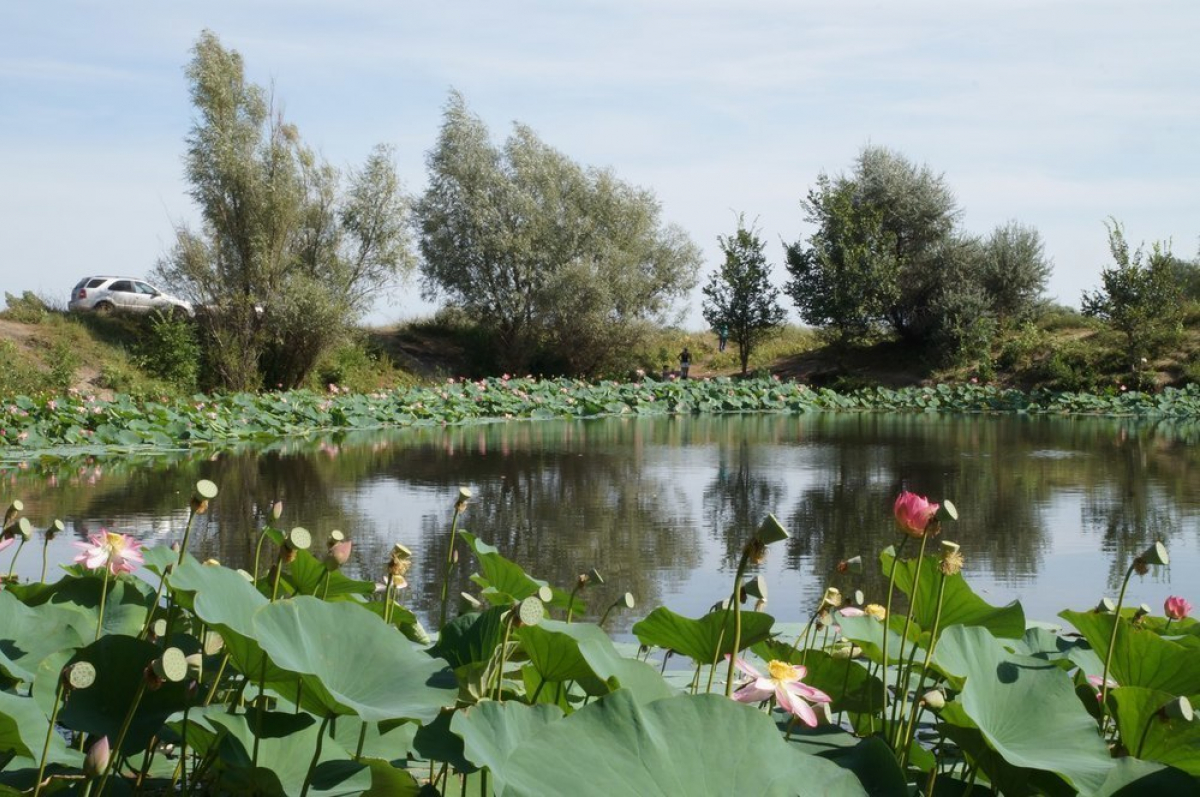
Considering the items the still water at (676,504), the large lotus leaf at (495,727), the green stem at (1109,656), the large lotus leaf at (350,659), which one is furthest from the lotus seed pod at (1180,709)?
the still water at (676,504)

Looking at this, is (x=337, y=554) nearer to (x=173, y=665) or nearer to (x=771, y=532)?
(x=173, y=665)

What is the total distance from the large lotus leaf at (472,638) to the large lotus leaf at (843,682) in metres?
0.51

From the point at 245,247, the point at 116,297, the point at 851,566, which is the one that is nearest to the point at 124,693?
the point at 851,566

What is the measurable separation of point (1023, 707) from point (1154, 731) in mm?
155

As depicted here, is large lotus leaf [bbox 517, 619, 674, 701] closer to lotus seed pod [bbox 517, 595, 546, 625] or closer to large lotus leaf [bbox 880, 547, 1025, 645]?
lotus seed pod [bbox 517, 595, 546, 625]

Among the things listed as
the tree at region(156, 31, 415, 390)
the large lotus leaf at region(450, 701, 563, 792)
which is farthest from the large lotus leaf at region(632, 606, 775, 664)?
the tree at region(156, 31, 415, 390)

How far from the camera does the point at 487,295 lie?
26422mm

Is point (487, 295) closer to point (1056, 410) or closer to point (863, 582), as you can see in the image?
point (1056, 410)

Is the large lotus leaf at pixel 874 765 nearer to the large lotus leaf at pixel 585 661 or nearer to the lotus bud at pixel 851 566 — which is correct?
the large lotus leaf at pixel 585 661

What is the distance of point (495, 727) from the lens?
3.93 feet

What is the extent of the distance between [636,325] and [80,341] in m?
11.5

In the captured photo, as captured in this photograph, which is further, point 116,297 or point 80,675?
point 116,297

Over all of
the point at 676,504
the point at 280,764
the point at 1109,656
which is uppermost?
the point at 1109,656

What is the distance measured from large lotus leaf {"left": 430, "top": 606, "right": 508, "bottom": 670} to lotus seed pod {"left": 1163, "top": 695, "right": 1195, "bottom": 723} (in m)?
0.78
